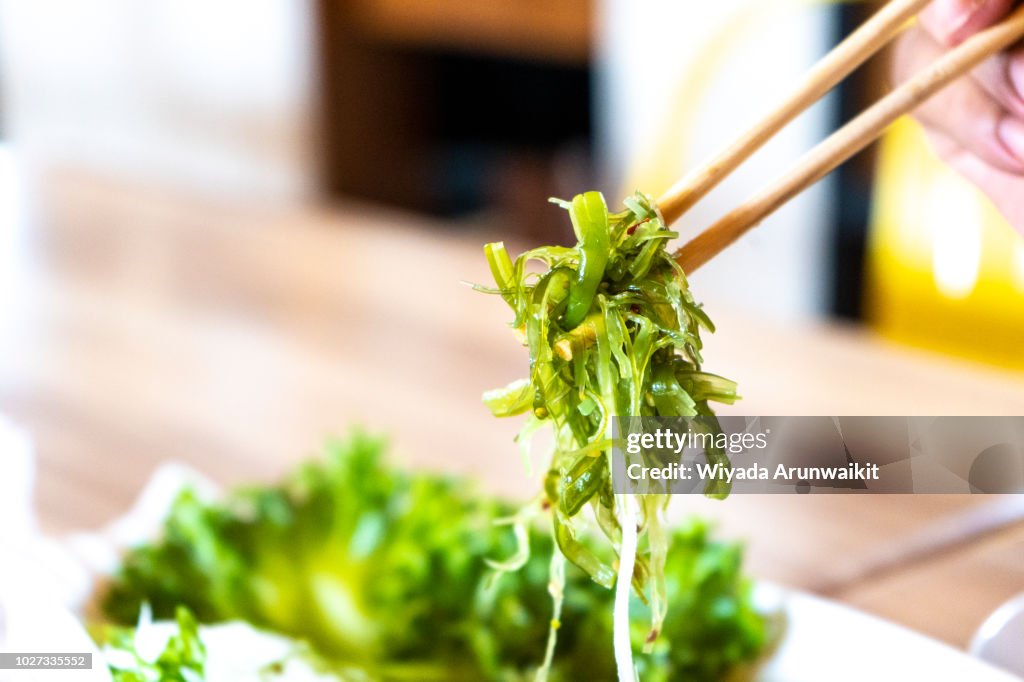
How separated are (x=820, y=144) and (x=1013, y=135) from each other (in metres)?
0.23

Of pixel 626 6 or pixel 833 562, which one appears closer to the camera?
pixel 833 562

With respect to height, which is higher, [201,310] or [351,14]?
[351,14]

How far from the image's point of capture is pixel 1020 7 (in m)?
0.61

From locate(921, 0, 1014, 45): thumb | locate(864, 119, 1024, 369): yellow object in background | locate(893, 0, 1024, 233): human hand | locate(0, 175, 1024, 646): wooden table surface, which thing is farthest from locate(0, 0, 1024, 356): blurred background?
locate(921, 0, 1014, 45): thumb

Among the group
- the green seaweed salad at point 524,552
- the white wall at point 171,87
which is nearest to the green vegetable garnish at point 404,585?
the green seaweed salad at point 524,552

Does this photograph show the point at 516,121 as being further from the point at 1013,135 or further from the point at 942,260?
the point at 1013,135

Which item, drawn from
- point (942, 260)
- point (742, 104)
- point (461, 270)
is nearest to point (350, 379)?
point (461, 270)

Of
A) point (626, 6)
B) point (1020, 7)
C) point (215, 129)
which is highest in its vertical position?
point (215, 129)

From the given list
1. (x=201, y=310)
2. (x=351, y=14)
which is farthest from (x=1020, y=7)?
(x=351, y=14)

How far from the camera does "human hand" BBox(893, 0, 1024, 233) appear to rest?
2.12ft

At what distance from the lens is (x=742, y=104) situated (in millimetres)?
2539

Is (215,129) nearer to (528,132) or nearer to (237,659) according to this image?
(528,132)

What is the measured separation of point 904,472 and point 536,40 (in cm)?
245

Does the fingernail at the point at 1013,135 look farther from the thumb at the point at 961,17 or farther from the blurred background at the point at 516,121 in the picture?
the blurred background at the point at 516,121
